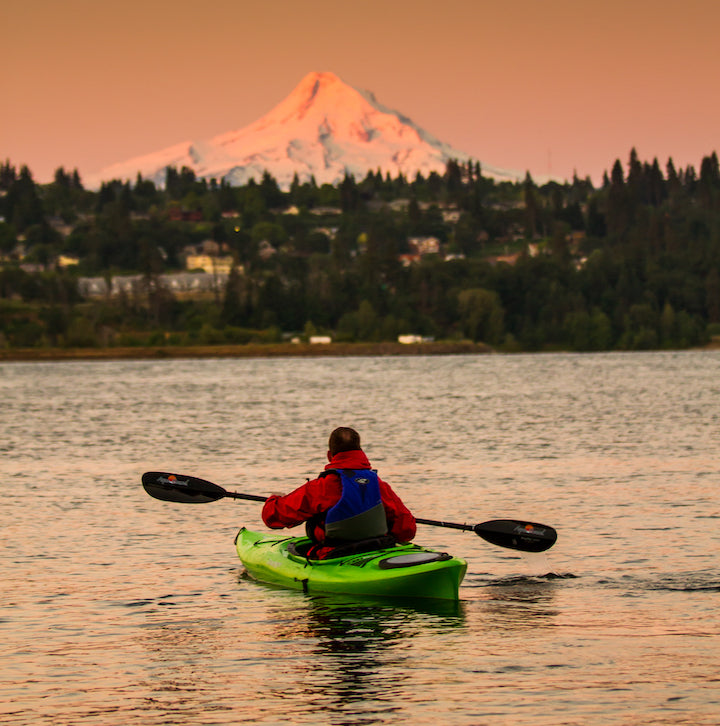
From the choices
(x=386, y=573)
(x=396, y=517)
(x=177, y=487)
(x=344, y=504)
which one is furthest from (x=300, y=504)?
(x=177, y=487)

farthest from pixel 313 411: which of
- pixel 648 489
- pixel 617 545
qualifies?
pixel 617 545

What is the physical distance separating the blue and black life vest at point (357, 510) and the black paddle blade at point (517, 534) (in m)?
2.11

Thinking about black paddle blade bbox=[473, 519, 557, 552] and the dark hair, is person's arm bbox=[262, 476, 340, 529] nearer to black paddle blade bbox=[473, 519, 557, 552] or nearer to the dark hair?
the dark hair

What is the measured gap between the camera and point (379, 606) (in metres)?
16.5

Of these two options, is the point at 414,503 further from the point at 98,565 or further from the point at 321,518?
the point at 321,518

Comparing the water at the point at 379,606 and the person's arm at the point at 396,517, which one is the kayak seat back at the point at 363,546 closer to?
the person's arm at the point at 396,517

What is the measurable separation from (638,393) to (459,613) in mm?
72794

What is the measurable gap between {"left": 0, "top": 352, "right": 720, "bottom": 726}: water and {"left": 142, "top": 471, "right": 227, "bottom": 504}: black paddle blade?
1153 mm

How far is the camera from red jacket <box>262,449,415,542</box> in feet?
52.6

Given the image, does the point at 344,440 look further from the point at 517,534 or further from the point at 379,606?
the point at 517,534

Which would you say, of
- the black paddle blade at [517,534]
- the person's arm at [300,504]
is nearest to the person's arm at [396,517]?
the person's arm at [300,504]

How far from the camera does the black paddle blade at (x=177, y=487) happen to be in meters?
20.0

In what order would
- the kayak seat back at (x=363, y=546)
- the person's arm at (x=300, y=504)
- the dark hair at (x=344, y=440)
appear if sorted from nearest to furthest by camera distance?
the dark hair at (x=344, y=440) → the person's arm at (x=300, y=504) → the kayak seat back at (x=363, y=546)

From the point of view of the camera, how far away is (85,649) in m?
14.7
